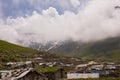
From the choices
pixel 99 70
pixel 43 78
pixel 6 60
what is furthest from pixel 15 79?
pixel 6 60

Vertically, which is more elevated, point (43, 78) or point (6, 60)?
point (6, 60)

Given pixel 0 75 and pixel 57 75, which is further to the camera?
pixel 57 75

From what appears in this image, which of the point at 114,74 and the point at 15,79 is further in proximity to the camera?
the point at 114,74

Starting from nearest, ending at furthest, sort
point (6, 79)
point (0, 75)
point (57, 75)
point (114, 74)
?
point (6, 79) → point (0, 75) → point (57, 75) → point (114, 74)

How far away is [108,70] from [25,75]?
247 ft

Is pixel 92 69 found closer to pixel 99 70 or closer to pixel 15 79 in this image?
pixel 99 70

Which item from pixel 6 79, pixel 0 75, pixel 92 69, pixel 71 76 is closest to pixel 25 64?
pixel 92 69

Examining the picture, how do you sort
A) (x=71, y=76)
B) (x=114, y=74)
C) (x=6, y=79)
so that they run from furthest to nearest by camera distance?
(x=114, y=74)
(x=71, y=76)
(x=6, y=79)

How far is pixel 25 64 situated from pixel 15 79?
71659mm

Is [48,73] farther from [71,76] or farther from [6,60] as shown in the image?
[6,60]

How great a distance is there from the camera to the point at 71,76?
106500 mm

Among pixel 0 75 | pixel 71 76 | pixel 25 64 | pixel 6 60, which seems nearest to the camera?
pixel 0 75

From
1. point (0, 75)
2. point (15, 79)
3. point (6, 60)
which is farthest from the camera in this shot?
point (6, 60)

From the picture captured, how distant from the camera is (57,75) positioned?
113438 mm
